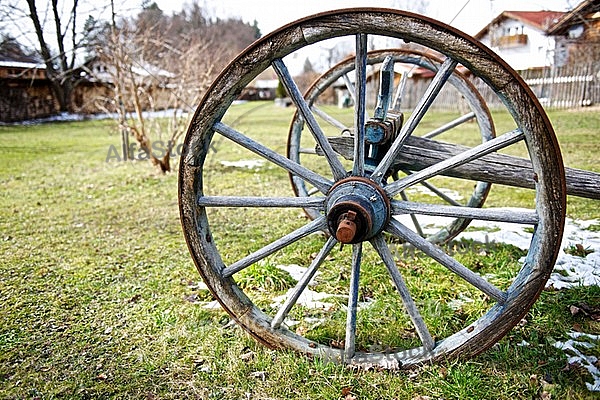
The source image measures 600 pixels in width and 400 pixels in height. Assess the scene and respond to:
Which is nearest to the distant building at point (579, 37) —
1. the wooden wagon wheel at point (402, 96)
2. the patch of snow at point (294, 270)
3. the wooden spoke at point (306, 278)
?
the wooden wagon wheel at point (402, 96)

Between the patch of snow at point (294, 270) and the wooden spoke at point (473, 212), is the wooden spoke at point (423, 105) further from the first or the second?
→ the patch of snow at point (294, 270)

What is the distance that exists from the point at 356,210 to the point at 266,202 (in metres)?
0.49

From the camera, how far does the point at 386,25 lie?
195 centimetres

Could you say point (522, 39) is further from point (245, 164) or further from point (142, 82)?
point (142, 82)

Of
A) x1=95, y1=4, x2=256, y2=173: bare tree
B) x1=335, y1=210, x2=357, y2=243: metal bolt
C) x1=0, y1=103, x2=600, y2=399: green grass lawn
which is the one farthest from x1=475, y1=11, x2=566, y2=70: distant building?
x1=335, y1=210, x2=357, y2=243: metal bolt

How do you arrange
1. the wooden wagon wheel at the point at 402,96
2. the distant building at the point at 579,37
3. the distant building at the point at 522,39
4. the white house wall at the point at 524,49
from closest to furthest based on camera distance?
the wooden wagon wheel at the point at 402,96 → the distant building at the point at 579,37 → the distant building at the point at 522,39 → the white house wall at the point at 524,49

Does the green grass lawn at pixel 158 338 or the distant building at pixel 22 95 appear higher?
the distant building at pixel 22 95

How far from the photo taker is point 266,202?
2.40 m

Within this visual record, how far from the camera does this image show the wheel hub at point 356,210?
2.15 metres

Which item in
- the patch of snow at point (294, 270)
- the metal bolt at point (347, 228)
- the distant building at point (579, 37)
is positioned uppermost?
the distant building at point (579, 37)

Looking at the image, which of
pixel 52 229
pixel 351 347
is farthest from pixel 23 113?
pixel 351 347

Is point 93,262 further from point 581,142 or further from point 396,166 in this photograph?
point 581,142

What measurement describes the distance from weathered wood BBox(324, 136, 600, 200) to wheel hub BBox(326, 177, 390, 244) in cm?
44

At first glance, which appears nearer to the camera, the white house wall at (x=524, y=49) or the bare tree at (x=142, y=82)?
the bare tree at (x=142, y=82)
